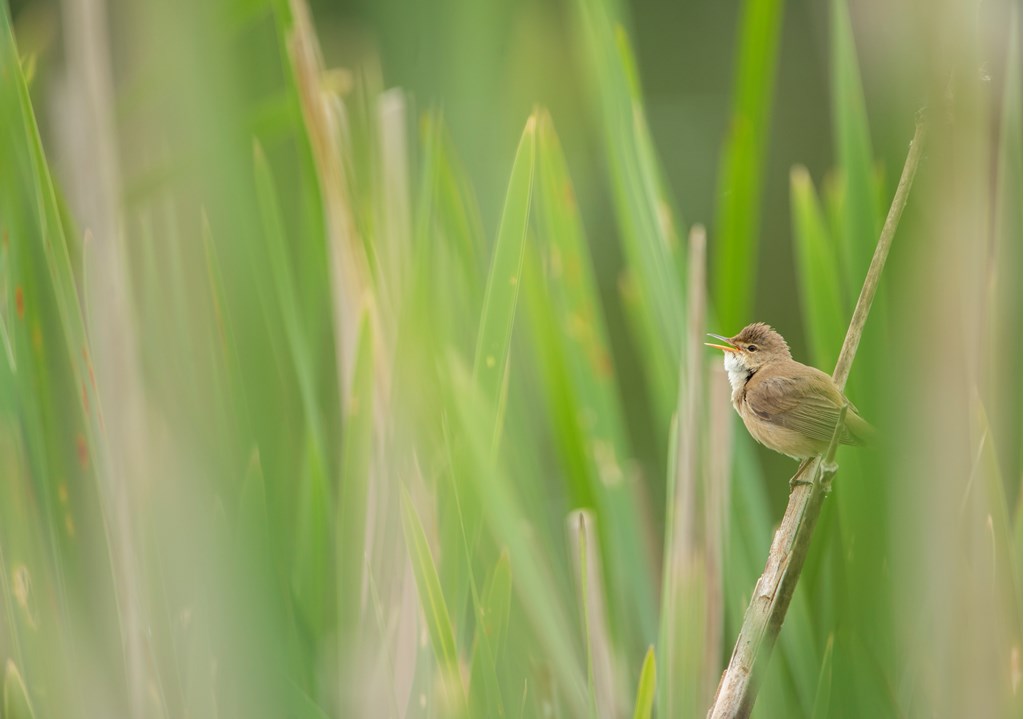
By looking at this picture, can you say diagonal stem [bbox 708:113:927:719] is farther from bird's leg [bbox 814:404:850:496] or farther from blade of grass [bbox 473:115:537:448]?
blade of grass [bbox 473:115:537:448]

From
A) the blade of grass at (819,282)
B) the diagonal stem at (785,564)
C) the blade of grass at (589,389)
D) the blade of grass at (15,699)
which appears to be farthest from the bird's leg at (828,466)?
the blade of grass at (15,699)

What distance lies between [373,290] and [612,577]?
29 centimetres

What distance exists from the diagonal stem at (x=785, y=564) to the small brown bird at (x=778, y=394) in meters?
0.06

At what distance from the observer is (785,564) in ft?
1.59

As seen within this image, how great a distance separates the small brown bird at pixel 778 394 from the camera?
2.06ft

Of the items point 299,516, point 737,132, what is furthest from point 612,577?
point 737,132

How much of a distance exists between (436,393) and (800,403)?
234mm

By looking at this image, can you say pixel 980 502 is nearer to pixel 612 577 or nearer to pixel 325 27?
pixel 612 577

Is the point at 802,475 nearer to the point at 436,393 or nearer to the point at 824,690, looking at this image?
the point at 824,690

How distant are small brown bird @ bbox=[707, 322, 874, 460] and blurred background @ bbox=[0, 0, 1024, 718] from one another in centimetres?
3

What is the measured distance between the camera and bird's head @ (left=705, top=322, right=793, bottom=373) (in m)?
0.70

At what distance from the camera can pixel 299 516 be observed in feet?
2.26

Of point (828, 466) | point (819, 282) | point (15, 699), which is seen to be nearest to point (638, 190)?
point (819, 282)

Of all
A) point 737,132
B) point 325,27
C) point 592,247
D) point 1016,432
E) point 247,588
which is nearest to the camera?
point 247,588
